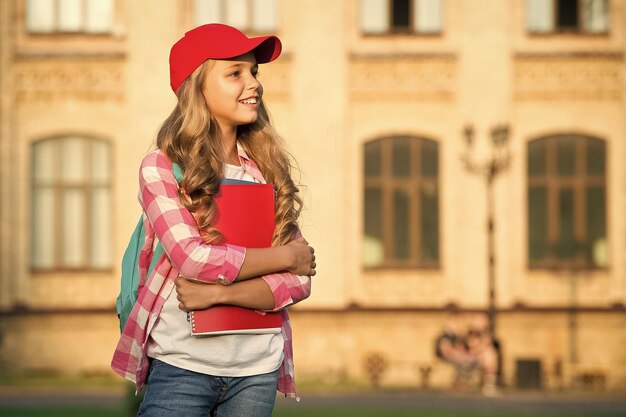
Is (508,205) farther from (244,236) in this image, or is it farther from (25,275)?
(244,236)

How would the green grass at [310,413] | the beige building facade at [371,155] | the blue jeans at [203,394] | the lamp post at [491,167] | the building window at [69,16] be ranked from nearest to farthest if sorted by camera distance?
1. the blue jeans at [203,394]
2. the green grass at [310,413]
3. the lamp post at [491,167]
4. the beige building facade at [371,155]
5. the building window at [69,16]

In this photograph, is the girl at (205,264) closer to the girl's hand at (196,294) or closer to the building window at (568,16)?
the girl's hand at (196,294)

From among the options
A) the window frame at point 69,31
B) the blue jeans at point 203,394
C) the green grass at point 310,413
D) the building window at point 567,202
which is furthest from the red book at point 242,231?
the window frame at point 69,31

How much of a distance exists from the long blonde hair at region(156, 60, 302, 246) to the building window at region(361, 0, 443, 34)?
23.8 metres

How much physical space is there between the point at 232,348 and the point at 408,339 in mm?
23303

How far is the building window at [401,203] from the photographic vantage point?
2719cm

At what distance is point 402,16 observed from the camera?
2761 centimetres

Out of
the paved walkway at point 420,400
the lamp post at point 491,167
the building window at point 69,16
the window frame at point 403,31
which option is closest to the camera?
the paved walkway at point 420,400

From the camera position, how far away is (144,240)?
12.5 ft

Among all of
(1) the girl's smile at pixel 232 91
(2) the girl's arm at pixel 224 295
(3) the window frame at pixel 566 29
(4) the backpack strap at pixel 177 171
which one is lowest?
(2) the girl's arm at pixel 224 295

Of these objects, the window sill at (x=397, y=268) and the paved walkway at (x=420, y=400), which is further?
the window sill at (x=397, y=268)

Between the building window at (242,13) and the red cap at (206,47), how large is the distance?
23848 mm

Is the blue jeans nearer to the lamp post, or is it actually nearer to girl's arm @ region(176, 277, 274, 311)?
girl's arm @ region(176, 277, 274, 311)

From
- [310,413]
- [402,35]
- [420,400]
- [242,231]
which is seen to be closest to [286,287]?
[242,231]
